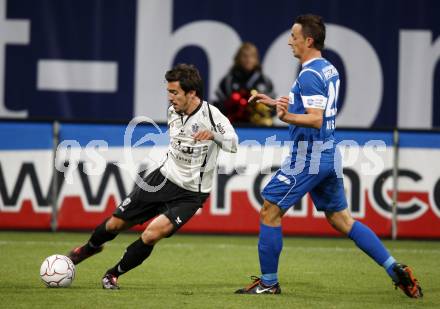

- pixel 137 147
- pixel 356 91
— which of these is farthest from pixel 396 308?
pixel 356 91

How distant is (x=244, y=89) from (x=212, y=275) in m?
4.25

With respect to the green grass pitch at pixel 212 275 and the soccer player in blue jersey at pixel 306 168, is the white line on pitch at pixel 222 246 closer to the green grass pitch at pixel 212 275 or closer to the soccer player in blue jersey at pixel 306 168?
the green grass pitch at pixel 212 275

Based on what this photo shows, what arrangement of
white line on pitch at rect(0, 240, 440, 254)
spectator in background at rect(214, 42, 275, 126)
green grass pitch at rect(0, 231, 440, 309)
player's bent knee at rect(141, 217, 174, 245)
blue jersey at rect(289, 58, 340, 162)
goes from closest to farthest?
green grass pitch at rect(0, 231, 440, 309) → blue jersey at rect(289, 58, 340, 162) → player's bent knee at rect(141, 217, 174, 245) → white line on pitch at rect(0, 240, 440, 254) → spectator in background at rect(214, 42, 275, 126)

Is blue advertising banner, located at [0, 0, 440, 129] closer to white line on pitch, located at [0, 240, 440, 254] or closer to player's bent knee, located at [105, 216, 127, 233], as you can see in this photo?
white line on pitch, located at [0, 240, 440, 254]

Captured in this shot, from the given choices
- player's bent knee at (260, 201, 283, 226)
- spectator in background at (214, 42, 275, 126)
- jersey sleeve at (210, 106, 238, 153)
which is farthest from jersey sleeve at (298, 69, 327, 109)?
spectator in background at (214, 42, 275, 126)

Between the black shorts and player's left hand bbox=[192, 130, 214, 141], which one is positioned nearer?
player's left hand bbox=[192, 130, 214, 141]

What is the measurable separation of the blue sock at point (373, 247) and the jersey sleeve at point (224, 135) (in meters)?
1.10

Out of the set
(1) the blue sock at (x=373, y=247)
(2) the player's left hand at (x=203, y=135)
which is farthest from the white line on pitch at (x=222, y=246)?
(2) the player's left hand at (x=203, y=135)

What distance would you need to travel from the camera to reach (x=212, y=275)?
7.86 meters

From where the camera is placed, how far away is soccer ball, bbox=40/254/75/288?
679cm

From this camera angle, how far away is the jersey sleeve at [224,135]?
22.3 ft

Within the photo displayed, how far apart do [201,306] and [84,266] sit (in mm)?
2349

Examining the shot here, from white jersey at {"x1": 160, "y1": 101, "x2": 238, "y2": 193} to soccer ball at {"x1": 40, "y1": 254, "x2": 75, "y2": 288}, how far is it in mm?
1023

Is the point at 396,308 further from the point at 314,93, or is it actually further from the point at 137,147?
the point at 137,147
